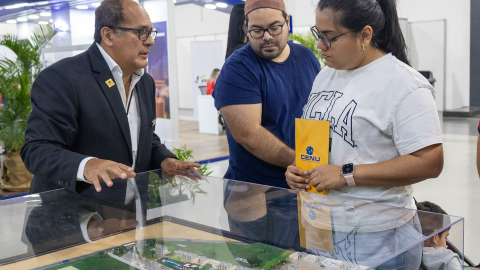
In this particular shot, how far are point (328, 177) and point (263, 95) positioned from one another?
0.65 metres

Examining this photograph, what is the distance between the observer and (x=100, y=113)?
1.99m

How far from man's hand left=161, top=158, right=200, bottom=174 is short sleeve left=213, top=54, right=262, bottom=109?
27 cm

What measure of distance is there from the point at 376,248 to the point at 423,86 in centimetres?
61

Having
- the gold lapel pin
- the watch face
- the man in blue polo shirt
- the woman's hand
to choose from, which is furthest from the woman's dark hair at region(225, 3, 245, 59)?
the watch face

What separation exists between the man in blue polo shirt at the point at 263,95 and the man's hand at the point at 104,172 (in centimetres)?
57

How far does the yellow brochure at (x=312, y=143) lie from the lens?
1.59m

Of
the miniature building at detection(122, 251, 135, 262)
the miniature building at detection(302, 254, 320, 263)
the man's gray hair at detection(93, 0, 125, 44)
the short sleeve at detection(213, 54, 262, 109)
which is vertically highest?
the man's gray hair at detection(93, 0, 125, 44)

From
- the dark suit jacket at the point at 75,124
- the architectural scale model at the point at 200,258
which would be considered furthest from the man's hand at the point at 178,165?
the architectural scale model at the point at 200,258

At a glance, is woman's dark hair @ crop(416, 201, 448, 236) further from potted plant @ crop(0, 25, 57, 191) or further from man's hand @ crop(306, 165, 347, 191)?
potted plant @ crop(0, 25, 57, 191)

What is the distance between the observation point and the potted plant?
6289 mm

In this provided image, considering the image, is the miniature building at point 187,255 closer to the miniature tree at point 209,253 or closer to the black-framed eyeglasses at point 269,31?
the miniature tree at point 209,253

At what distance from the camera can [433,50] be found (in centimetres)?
1342

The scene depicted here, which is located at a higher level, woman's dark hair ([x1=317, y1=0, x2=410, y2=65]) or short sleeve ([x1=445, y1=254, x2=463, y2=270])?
woman's dark hair ([x1=317, y1=0, x2=410, y2=65])

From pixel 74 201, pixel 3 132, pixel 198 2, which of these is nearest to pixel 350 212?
pixel 74 201
